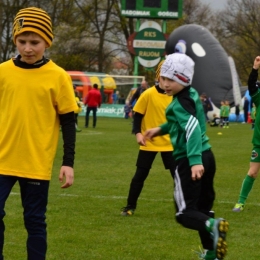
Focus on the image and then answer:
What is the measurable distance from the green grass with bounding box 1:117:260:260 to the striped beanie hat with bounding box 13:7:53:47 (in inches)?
91.4

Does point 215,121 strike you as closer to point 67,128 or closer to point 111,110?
point 111,110

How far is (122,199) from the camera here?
1075cm

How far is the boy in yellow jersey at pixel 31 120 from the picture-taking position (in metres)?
5.45

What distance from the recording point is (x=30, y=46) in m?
5.40

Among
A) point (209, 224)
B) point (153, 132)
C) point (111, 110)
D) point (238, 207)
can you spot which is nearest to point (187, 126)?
point (153, 132)

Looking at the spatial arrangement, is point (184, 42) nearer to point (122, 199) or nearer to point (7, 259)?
point (122, 199)

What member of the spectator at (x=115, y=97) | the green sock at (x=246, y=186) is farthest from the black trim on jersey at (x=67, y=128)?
the spectator at (x=115, y=97)

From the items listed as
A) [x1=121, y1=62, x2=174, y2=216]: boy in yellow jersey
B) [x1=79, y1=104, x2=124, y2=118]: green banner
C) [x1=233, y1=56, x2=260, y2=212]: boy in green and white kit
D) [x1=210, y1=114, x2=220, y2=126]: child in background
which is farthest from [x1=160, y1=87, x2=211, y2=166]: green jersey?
[x1=79, y1=104, x2=124, y2=118]: green banner

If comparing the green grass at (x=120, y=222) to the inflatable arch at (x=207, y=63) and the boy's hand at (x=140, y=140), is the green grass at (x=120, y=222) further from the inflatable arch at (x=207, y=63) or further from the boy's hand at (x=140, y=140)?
the inflatable arch at (x=207, y=63)

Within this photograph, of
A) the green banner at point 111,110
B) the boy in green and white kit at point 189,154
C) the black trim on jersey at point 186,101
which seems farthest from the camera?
the green banner at point 111,110

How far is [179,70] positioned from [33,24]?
1.32m

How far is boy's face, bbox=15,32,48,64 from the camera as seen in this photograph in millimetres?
5395

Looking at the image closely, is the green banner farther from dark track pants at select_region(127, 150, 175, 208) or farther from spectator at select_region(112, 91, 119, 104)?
dark track pants at select_region(127, 150, 175, 208)

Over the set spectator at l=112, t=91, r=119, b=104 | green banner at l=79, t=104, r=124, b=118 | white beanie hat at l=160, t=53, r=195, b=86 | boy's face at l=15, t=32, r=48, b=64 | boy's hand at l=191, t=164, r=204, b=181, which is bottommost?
green banner at l=79, t=104, r=124, b=118
